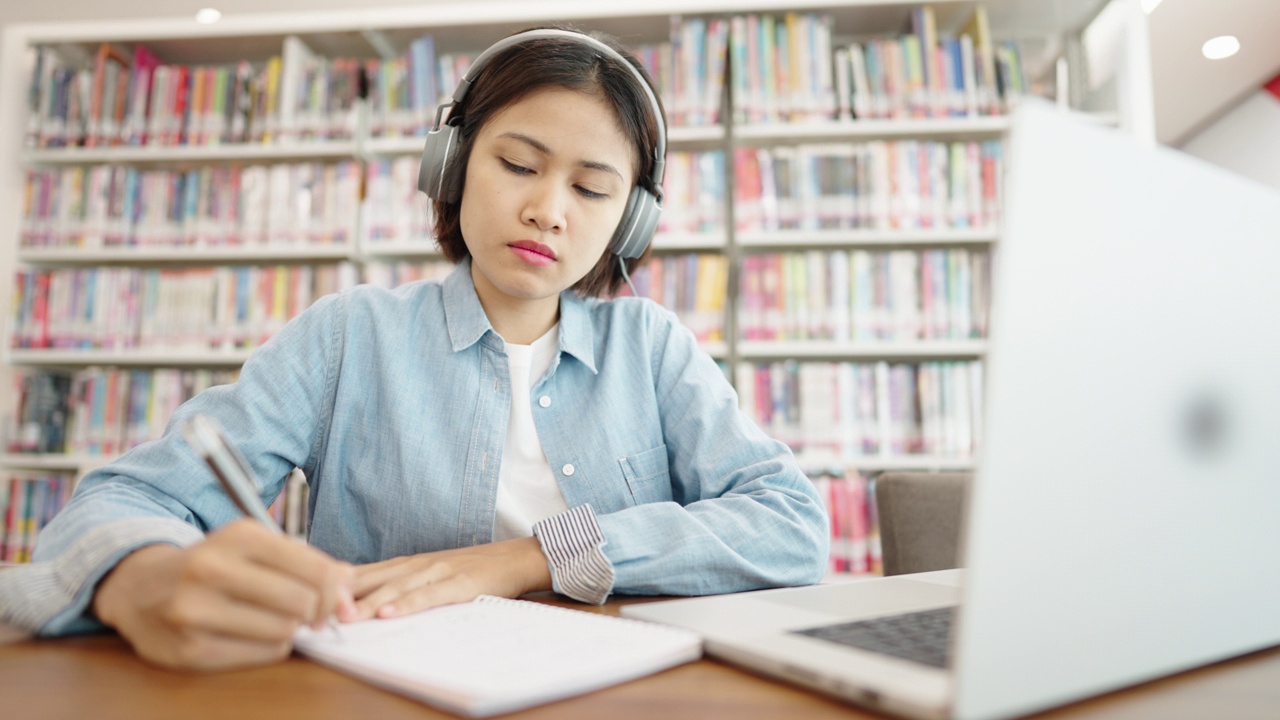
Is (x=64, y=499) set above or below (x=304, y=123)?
below

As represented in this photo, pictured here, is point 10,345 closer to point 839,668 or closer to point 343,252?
point 343,252

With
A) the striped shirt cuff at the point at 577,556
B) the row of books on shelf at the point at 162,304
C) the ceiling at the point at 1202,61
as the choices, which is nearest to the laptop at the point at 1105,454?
the striped shirt cuff at the point at 577,556

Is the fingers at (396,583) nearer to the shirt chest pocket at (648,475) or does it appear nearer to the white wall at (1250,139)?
the shirt chest pocket at (648,475)

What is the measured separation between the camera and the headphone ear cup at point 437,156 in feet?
3.20

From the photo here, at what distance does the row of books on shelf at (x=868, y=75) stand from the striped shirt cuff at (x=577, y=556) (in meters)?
1.85

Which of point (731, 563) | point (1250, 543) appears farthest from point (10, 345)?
point (1250, 543)

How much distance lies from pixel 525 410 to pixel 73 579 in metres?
0.53

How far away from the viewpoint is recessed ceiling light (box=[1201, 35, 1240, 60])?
3096 millimetres

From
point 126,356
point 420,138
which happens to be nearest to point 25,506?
point 126,356

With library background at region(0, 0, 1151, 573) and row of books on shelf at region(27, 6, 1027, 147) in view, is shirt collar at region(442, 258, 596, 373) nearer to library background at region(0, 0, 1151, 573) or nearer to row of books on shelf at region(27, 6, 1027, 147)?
library background at region(0, 0, 1151, 573)

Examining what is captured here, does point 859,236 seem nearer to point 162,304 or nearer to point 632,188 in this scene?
point 632,188

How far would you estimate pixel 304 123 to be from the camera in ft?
8.00

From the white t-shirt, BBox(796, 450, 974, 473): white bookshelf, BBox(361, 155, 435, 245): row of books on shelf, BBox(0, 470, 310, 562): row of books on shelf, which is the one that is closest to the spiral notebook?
the white t-shirt

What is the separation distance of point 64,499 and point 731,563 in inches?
101
